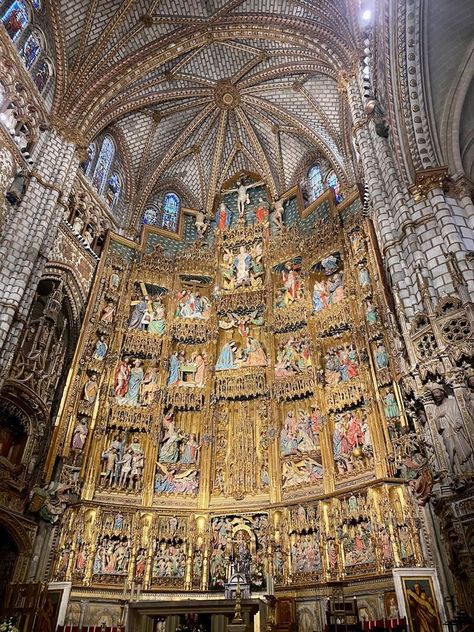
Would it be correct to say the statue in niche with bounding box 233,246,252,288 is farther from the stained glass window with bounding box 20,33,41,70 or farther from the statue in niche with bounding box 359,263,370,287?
the stained glass window with bounding box 20,33,41,70

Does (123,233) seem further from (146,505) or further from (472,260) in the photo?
(472,260)

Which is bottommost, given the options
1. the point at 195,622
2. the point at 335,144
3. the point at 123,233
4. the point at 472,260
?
the point at 195,622

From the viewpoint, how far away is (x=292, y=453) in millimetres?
14625

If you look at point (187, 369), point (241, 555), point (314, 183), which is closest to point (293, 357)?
point (187, 369)

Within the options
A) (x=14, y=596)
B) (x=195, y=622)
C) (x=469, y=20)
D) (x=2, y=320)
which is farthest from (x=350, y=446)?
(x=469, y=20)

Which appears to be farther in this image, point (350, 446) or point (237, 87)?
point (237, 87)

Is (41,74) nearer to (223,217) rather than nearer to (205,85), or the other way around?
(205,85)

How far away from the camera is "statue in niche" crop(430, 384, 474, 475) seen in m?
8.40

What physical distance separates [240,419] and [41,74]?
13.9 meters

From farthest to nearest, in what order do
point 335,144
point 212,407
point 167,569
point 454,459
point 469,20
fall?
point 335,144
point 212,407
point 167,569
point 469,20
point 454,459

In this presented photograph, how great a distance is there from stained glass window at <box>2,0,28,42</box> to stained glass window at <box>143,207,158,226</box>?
8.26 m

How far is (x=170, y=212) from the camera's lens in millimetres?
22797

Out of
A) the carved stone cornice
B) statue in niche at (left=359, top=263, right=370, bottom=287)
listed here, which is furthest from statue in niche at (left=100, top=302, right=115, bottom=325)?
the carved stone cornice

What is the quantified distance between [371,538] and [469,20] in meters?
12.7
